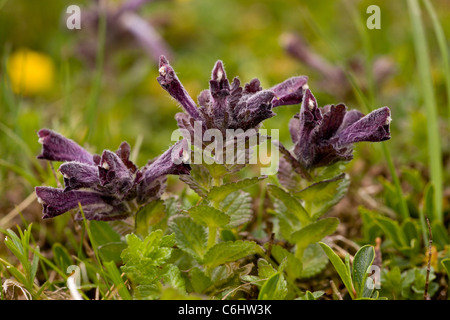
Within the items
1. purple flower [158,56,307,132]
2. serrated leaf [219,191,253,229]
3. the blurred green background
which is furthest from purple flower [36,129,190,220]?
the blurred green background

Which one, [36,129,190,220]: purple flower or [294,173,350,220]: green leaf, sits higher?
[36,129,190,220]: purple flower

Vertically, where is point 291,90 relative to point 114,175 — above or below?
above

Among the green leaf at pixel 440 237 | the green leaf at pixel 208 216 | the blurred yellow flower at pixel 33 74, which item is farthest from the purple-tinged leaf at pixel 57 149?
the blurred yellow flower at pixel 33 74

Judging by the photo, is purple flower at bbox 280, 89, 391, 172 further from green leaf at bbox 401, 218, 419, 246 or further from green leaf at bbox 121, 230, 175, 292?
green leaf at bbox 401, 218, 419, 246

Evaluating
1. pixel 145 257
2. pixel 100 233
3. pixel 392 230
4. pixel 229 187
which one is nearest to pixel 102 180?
pixel 145 257

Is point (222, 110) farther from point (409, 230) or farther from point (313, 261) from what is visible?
point (409, 230)
